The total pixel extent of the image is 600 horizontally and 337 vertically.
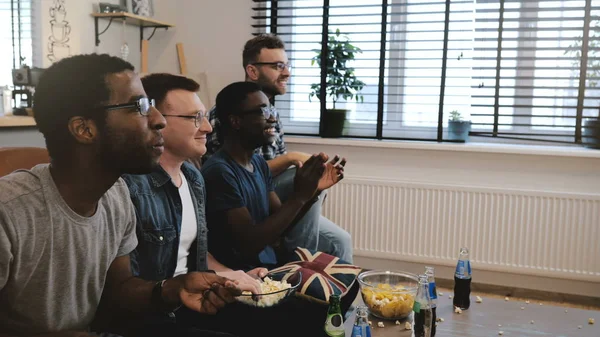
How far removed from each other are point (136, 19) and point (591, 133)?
2.99 meters

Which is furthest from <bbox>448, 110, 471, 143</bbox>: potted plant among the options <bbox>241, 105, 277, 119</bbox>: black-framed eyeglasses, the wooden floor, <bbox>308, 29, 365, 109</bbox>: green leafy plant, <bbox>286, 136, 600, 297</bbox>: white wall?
the wooden floor

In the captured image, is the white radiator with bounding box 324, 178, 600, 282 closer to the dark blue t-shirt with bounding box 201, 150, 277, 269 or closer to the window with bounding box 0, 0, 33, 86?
the dark blue t-shirt with bounding box 201, 150, 277, 269

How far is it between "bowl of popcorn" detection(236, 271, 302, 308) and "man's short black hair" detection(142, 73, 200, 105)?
67 cm

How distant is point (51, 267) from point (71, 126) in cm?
30

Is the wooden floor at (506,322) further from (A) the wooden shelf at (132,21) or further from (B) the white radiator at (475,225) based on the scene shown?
(A) the wooden shelf at (132,21)

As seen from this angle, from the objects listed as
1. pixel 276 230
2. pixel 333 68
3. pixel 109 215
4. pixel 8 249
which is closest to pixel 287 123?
pixel 333 68

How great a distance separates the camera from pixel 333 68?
3.59m

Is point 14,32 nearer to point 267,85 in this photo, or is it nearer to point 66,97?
point 267,85

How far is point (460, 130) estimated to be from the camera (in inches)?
134

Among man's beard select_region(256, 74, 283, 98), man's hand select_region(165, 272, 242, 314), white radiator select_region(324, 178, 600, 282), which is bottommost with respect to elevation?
white radiator select_region(324, 178, 600, 282)

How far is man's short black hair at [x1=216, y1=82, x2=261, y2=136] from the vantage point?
2.09m

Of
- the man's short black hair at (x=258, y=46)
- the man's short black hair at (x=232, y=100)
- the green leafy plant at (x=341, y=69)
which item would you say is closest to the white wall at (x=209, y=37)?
the green leafy plant at (x=341, y=69)

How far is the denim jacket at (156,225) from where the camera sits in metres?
1.47

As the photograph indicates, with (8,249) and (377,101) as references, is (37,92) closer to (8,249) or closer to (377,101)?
(8,249)
